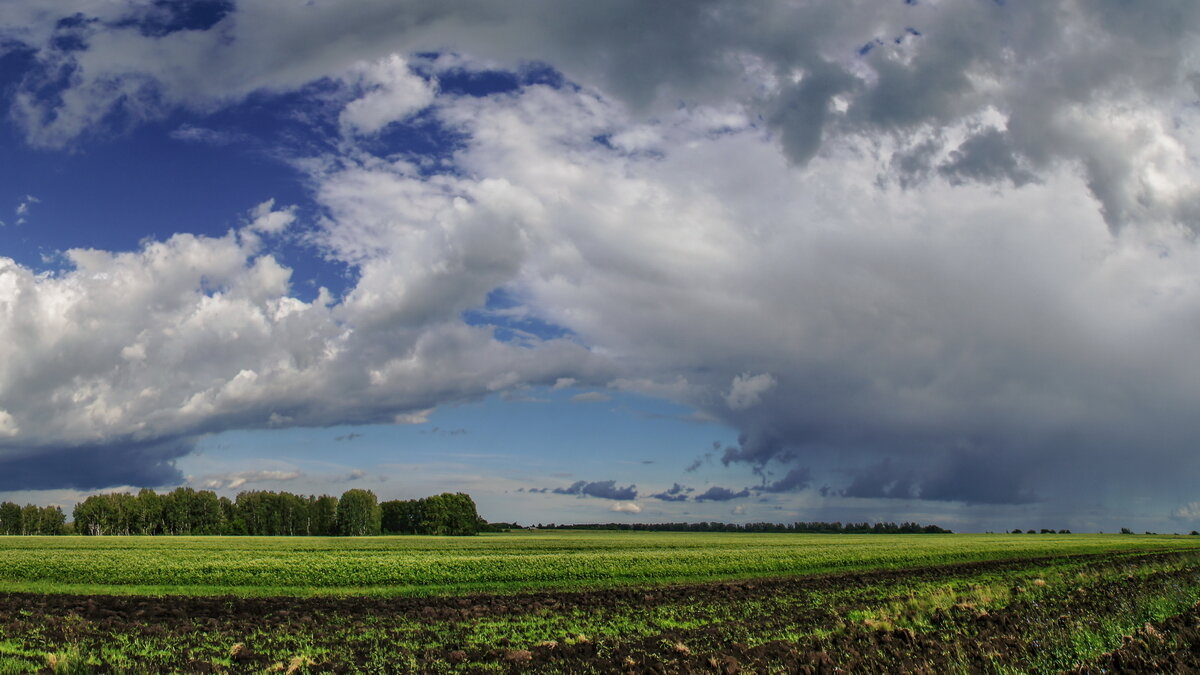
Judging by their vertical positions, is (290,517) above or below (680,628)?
below

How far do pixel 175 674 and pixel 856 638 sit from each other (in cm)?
1516

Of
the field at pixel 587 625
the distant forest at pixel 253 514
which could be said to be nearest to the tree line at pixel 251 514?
the distant forest at pixel 253 514

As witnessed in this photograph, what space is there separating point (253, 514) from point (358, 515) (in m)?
29.8

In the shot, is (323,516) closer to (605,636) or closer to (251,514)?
(251,514)

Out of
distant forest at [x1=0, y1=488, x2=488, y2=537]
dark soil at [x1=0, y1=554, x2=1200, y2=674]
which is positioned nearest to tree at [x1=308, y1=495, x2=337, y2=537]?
distant forest at [x1=0, y1=488, x2=488, y2=537]

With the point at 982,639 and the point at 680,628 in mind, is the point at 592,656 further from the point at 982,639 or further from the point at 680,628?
the point at 982,639

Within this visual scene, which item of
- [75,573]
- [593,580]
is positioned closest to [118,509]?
[75,573]

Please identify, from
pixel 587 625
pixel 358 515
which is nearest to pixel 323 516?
pixel 358 515

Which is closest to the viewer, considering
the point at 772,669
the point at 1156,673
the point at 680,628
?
the point at 1156,673

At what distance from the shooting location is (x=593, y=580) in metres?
42.6

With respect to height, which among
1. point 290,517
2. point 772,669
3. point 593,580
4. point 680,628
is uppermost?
point 772,669

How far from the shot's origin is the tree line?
179500mm

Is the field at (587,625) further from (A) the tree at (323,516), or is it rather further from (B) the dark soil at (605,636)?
(A) the tree at (323,516)

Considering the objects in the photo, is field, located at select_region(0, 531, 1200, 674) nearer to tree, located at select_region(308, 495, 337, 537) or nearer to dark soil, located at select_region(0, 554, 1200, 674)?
dark soil, located at select_region(0, 554, 1200, 674)
